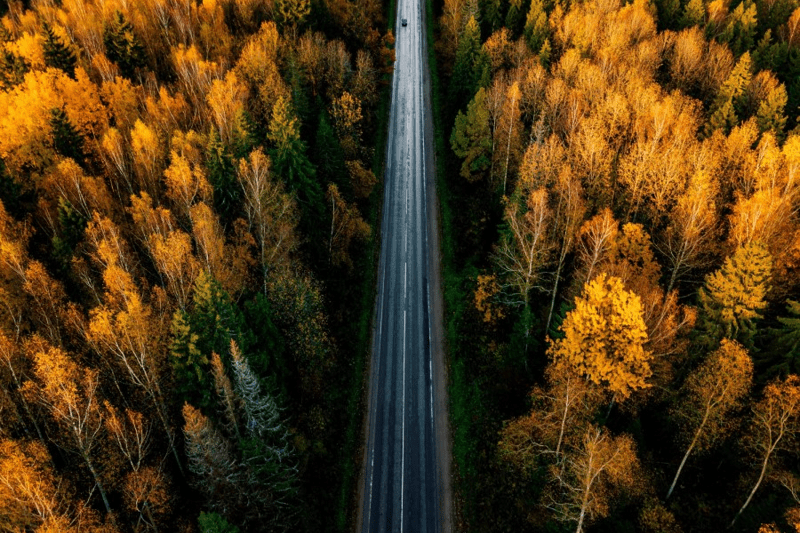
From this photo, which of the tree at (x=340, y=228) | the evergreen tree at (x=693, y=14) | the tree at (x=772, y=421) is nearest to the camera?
the tree at (x=772, y=421)

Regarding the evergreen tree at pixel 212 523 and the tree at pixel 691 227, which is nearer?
the evergreen tree at pixel 212 523

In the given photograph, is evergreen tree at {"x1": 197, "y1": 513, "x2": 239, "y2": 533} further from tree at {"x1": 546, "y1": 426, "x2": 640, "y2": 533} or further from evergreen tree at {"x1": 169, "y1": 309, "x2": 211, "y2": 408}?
tree at {"x1": 546, "y1": 426, "x2": 640, "y2": 533}

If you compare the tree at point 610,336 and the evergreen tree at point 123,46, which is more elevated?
the evergreen tree at point 123,46

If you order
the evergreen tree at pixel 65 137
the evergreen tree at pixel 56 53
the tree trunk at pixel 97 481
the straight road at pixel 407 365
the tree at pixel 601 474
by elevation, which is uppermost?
the evergreen tree at pixel 56 53

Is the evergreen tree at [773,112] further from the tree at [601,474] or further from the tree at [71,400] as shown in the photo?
the tree at [71,400]

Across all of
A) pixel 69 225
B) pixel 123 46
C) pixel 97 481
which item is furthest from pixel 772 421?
pixel 123 46

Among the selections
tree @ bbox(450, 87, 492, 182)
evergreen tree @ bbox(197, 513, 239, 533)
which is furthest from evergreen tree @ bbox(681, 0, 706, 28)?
evergreen tree @ bbox(197, 513, 239, 533)

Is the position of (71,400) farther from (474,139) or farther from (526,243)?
(474,139)

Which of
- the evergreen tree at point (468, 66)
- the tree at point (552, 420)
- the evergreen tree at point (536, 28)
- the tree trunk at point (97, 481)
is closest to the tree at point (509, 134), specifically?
the evergreen tree at point (468, 66)
